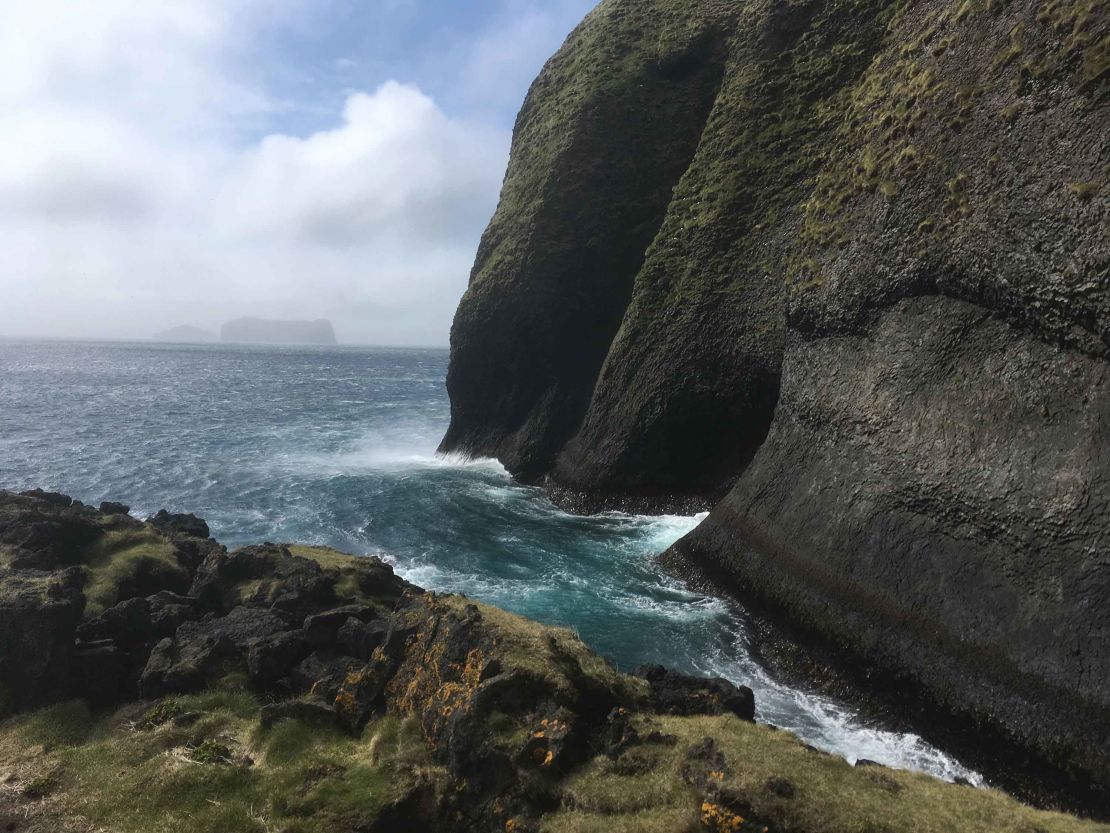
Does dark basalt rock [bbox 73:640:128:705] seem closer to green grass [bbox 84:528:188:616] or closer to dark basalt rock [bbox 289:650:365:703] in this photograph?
green grass [bbox 84:528:188:616]

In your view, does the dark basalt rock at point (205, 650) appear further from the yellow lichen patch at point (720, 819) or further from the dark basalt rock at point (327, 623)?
the yellow lichen patch at point (720, 819)

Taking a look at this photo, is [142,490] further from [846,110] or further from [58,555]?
[846,110]

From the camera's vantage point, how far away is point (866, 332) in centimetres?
2653

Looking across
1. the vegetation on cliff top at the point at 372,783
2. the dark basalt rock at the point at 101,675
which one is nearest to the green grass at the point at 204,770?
the vegetation on cliff top at the point at 372,783

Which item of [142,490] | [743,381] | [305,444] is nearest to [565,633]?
[743,381]

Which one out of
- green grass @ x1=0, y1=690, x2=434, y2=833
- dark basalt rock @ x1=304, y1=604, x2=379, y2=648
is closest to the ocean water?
dark basalt rock @ x1=304, y1=604, x2=379, y2=648

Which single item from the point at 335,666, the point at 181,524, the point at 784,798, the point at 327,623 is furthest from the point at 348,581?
the point at 784,798

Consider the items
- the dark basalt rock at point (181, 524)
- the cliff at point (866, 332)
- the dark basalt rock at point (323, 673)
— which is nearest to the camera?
the dark basalt rock at point (323, 673)

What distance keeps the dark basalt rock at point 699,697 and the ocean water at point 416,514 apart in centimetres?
423

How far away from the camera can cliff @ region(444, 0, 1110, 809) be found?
710 inches

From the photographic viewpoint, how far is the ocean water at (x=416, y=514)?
74.7 ft

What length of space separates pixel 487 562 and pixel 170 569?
1390 centimetres

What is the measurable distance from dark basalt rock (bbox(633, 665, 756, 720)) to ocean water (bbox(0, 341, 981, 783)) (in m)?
4.23

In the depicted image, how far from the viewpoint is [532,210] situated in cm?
5316
